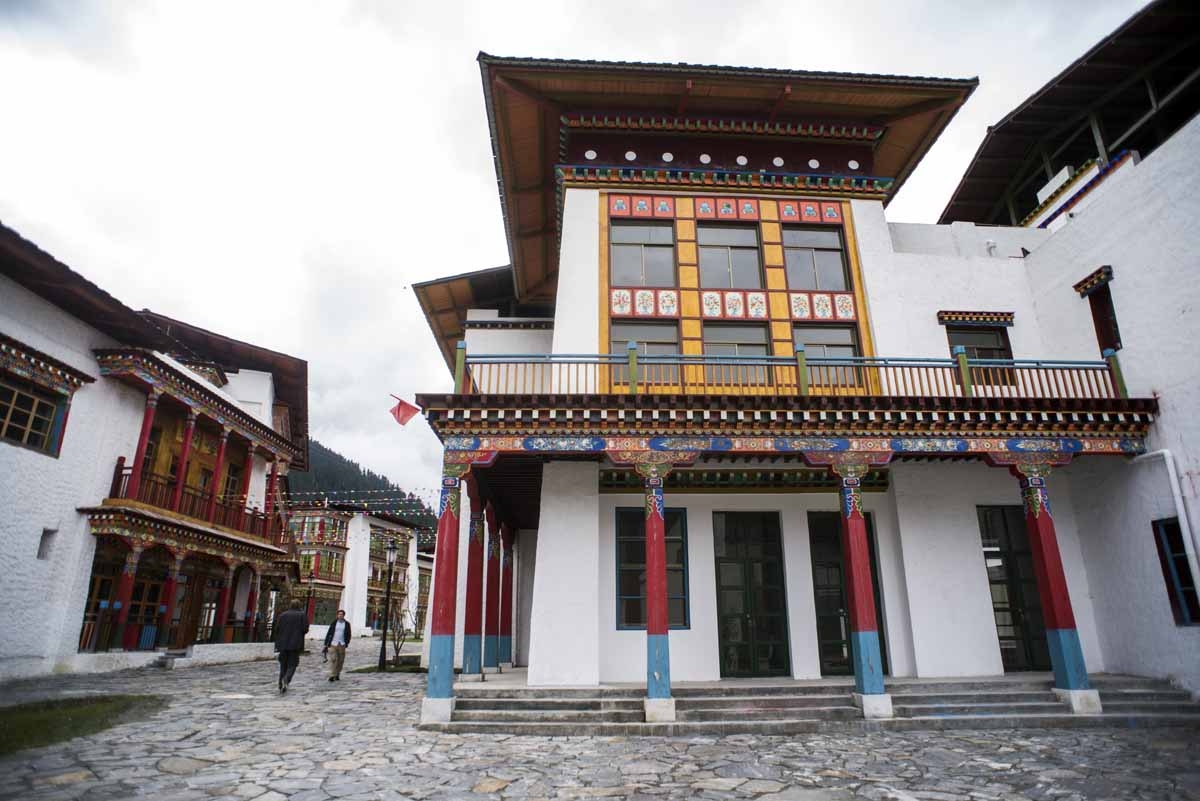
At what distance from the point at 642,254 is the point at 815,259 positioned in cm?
377

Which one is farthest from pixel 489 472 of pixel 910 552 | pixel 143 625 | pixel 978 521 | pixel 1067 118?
pixel 1067 118

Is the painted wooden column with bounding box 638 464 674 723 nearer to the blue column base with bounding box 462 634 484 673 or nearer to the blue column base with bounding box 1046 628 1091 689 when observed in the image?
the blue column base with bounding box 462 634 484 673

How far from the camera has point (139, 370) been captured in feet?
58.2

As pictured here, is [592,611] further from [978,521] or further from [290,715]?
[978,521]

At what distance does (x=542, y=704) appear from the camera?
9.79 m

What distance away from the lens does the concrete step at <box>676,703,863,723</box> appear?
9.59 m

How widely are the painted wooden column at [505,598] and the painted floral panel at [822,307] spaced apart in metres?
8.88

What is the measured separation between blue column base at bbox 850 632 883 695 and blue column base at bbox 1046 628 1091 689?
277 centimetres

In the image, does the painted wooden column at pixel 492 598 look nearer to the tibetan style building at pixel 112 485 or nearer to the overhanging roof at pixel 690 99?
the overhanging roof at pixel 690 99

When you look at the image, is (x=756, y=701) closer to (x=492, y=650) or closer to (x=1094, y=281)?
(x=492, y=650)

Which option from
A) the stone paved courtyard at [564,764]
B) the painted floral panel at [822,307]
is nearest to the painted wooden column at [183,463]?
the stone paved courtyard at [564,764]

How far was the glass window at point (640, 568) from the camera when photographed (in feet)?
40.2

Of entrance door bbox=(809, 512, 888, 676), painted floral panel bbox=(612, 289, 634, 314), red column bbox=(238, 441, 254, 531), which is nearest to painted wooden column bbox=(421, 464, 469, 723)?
painted floral panel bbox=(612, 289, 634, 314)

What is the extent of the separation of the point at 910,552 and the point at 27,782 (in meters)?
12.5
